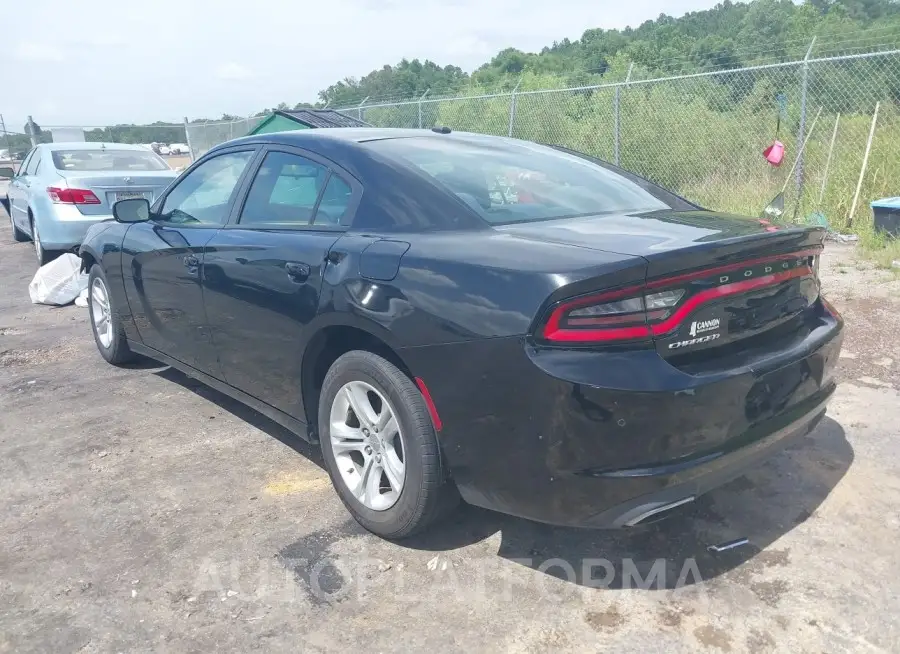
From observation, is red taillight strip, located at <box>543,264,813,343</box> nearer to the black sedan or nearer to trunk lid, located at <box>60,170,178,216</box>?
the black sedan

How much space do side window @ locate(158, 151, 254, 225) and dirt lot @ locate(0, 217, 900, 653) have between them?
3.84ft

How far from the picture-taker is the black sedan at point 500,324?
2.23 m

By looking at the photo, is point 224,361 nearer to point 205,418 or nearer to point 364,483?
point 205,418

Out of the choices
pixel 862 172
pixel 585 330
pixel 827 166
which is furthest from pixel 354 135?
pixel 827 166

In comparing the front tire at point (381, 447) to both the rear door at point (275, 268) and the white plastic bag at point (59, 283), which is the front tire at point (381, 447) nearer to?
the rear door at point (275, 268)

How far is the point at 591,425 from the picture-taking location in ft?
7.25

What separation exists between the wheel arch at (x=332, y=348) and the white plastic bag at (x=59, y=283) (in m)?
5.14

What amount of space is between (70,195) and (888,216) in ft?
27.9

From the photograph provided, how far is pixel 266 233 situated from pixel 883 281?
212 inches

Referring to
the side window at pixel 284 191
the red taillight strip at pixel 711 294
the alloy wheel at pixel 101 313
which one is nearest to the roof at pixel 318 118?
the alloy wheel at pixel 101 313

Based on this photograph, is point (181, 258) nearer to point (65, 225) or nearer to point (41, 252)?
point (65, 225)

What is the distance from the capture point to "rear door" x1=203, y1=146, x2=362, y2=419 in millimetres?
3049

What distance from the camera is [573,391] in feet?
7.15

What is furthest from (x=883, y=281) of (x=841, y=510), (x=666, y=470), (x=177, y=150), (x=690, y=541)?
(x=177, y=150)
